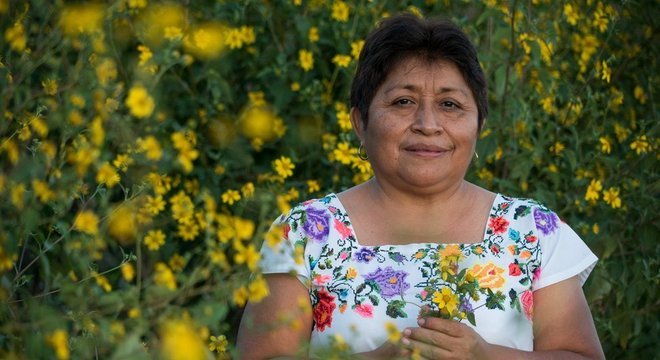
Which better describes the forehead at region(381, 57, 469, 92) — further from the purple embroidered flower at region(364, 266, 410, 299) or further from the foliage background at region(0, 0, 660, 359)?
the foliage background at region(0, 0, 660, 359)

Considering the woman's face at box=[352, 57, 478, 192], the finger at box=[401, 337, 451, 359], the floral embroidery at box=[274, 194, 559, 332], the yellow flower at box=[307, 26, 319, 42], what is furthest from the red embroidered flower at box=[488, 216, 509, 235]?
the yellow flower at box=[307, 26, 319, 42]

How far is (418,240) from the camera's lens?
2471 millimetres

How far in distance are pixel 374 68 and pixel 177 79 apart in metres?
1.08

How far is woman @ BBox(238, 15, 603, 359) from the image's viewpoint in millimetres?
2342

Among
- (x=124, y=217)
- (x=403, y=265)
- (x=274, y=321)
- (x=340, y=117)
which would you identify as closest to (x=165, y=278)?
(x=124, y=217)

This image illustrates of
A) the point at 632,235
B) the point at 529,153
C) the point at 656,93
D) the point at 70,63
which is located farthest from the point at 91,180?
the point at 656,93

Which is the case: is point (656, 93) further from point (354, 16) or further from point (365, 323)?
point (365, 323)

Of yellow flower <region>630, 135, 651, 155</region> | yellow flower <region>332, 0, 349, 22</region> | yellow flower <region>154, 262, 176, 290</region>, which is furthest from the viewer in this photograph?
yellow flower <region>332, 0, 349, 22</region>

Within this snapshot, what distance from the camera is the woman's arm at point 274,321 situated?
7.64 ft

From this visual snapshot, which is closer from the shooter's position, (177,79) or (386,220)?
(386,220)

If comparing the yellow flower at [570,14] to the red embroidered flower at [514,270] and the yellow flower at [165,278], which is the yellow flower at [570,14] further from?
the yellow flower at [165,278]

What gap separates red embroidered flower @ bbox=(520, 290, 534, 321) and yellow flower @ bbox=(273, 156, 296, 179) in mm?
1093

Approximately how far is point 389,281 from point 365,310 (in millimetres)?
79

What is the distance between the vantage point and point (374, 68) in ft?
8.18
